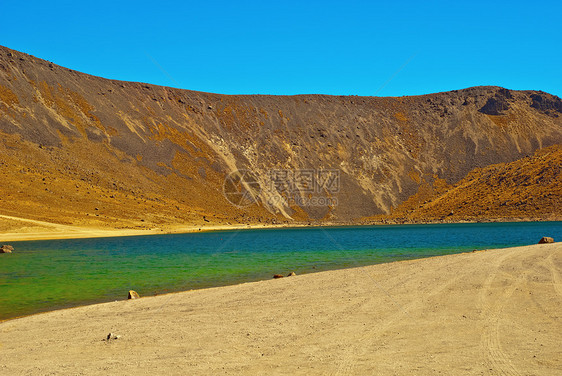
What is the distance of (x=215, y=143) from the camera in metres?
117

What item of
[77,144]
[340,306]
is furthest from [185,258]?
[77,144]

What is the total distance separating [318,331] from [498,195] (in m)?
98.7

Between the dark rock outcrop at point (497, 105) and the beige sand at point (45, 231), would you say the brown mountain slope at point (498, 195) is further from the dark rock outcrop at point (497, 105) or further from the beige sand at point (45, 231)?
the beige sand at point (45, 231)

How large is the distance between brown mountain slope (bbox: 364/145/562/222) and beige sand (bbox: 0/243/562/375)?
8025cm

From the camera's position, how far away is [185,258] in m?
37.3

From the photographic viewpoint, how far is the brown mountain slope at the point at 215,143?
3312 inches

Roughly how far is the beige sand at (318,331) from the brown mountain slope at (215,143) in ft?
193

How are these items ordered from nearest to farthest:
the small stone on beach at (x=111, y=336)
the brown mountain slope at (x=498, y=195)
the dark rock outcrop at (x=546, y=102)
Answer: the small stone on beach at (x=111, y=336), the brown mountain slope at (x=498, y=195), the dark rock outcrop at (x=546, y=102)

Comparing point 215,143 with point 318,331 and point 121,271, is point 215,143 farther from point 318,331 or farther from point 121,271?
point 318,331

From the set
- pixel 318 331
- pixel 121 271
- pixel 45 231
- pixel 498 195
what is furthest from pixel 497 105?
pixel 318 331

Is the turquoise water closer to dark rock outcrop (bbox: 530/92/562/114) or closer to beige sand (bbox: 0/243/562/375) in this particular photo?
beige sand (bbox: 0/243/562/375)

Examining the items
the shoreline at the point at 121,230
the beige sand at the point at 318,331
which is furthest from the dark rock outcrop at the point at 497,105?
the beige sand at the point at 318,331

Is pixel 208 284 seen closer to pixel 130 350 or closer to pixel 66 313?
pixel 66 313

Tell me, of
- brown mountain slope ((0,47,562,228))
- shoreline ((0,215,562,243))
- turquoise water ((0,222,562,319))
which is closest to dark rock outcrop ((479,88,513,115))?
brown mountain slope ((0,47,562,228))
